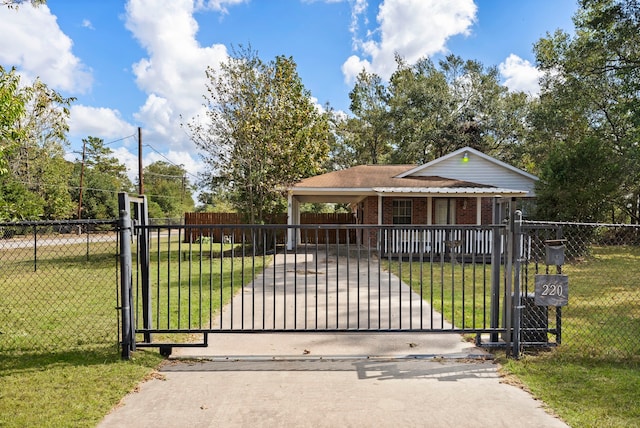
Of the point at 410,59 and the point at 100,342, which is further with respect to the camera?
the point at 410,59

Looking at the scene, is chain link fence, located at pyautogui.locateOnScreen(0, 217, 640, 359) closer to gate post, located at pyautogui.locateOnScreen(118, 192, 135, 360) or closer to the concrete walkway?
gate post, located at pyautogui.locateOnScreen(118, 192, 135, 360)

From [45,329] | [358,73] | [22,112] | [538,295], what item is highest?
[358,73]

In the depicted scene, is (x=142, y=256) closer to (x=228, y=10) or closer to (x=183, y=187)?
(x=228, y=10)

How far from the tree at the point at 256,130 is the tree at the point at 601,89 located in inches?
392

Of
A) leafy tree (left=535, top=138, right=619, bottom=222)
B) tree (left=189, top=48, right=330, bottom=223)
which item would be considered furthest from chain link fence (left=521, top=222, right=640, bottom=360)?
tree (left=189, top=48, right=330, bottom=223)

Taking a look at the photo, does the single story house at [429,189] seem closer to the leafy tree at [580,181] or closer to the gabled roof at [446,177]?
the gabled roof at [446,177]

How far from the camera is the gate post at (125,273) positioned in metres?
4.27

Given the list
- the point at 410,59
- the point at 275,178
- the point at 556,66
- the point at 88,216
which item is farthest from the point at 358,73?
the point at 88,216

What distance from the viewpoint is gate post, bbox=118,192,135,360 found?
4.27 metres

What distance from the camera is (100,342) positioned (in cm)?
490

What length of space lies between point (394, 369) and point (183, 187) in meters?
60.4

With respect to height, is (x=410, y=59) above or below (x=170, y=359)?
above

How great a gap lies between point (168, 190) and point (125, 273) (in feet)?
187

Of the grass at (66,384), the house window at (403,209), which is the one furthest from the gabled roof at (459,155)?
the grass at (66,384)
